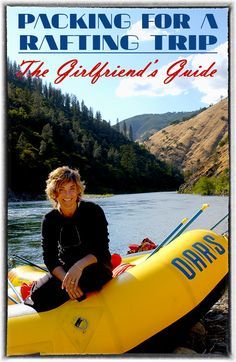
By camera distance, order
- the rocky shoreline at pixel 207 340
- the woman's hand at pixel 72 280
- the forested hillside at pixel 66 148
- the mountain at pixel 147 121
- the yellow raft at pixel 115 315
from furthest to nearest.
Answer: the mountain at pixel 147 121
the forested hillside at pixel 66 148
the rocky shoreline at pixel 207 340
the yellow raft at pixel 115 315
the woman's hand at pixel 72 280

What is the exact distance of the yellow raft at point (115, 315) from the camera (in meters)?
2.66

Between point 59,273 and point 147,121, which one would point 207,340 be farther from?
point 147,121

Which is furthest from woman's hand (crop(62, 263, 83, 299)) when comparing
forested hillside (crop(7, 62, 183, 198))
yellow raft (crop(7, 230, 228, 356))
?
forested hillside (crop(7, 62, 183, 198))

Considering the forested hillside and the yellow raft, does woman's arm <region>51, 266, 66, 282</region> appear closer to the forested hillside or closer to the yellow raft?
the yellow raft

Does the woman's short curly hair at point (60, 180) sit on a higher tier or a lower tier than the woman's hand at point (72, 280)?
→ higher

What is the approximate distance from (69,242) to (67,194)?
268mm

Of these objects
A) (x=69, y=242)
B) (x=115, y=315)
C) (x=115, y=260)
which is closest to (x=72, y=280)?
(x=69, y=242)

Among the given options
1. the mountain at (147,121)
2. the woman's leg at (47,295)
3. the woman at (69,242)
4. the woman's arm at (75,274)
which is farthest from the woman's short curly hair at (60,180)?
the mountain at (147,121)

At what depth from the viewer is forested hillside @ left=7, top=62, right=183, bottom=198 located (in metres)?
3.14

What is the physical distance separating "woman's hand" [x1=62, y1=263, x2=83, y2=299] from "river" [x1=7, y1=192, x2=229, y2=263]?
27.0 inches

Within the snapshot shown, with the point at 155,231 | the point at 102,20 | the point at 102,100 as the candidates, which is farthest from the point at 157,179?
the point at 102,20

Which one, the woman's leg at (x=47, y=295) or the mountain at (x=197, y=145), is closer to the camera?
the woman's leg at (x=47, y=295)

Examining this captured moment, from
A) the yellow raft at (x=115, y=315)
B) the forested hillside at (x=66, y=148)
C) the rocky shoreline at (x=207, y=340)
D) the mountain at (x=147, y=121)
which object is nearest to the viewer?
the yellow raft at (x=115, y=315)

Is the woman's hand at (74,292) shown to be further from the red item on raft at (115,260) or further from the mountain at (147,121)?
the mountain at (147,121)
